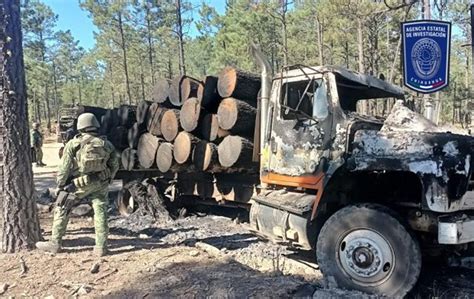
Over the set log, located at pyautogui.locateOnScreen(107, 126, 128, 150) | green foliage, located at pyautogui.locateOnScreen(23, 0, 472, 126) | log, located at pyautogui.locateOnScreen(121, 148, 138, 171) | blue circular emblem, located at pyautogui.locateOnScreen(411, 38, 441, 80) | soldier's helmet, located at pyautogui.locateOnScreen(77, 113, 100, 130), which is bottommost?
log, located at pyautogui.locateOnScreen(121, 148, 138, 171)

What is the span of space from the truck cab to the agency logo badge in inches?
57.3

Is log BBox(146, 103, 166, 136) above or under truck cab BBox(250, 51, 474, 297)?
above

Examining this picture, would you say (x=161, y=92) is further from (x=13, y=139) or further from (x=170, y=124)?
(x=13, y=139)

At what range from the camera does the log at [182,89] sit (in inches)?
290

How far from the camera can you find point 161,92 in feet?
26.1

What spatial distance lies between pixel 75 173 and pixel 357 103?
144 inches

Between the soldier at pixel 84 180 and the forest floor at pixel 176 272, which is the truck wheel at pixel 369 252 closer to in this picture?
the forest floor at pixel 176 272

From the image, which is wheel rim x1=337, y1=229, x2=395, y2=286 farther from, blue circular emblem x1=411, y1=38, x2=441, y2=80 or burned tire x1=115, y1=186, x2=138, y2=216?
burned tire x1=115, y1=186, x2=138, y2=216

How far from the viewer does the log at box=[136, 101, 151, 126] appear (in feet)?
26.5

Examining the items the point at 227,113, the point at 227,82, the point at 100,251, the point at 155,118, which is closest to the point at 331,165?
the point at 227,113

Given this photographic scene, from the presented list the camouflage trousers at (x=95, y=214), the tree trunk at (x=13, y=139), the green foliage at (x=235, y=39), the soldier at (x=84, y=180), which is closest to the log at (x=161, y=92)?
the soldier at (x=84, y=180)

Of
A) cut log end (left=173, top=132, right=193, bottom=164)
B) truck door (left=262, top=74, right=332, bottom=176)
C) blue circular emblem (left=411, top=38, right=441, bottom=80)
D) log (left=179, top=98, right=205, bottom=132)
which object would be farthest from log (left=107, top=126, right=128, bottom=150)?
blue circular emblem (left=411, top=38, right=441, bottom=80)

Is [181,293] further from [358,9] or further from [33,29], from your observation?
[33,29]

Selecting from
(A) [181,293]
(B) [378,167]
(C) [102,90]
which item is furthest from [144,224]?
(C) [102,90]
